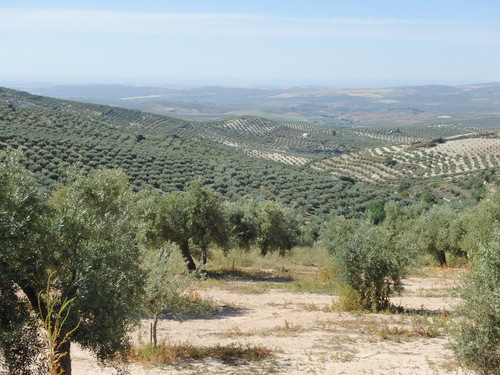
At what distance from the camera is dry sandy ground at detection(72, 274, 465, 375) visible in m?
10.5

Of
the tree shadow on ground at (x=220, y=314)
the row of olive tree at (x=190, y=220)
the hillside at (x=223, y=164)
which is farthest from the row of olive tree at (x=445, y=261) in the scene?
the hillside at (x=223, y=164)

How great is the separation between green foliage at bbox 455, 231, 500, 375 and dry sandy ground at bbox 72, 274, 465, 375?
1.32 metres

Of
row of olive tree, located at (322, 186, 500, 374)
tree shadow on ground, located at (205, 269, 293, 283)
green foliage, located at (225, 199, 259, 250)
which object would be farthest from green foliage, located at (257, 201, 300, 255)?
tree shadow on ground, located at (205, 269, 293, 283)

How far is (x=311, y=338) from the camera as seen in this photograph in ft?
43.1

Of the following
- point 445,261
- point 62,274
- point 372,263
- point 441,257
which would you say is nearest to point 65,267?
point 62,274

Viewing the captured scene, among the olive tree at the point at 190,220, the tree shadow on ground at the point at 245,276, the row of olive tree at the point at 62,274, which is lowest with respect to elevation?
the tree shadow on ground at the point at 245,276

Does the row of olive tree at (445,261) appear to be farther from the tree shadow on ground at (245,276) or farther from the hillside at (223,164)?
the hillside at (223,164)

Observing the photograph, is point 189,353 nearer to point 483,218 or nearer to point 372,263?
point 372,263

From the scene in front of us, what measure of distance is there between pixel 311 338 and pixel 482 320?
230 inches

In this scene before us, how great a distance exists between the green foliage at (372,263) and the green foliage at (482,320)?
6350 mm

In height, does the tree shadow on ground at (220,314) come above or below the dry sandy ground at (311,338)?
below

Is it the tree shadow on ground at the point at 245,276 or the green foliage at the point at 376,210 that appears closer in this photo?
the tree shadow on ground at the point at 245,276

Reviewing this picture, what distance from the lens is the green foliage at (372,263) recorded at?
1543 cm

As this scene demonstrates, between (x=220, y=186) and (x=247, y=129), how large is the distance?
10974 centimetres
